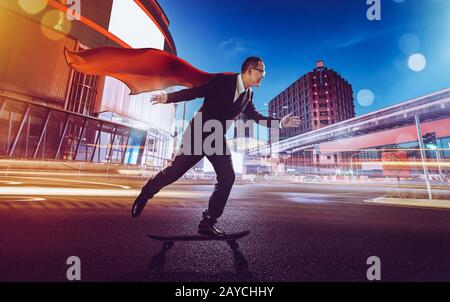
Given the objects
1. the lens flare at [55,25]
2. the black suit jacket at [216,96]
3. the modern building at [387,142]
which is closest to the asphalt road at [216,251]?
the black suit jacket at [216,96]

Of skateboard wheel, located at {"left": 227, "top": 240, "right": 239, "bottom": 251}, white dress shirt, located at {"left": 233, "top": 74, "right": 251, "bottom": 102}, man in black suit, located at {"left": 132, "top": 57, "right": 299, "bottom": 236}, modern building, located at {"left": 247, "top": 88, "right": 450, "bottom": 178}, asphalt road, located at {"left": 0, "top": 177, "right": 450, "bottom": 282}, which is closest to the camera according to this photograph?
asphalt road, located at {"left": 0, "top": 177, "right": 450, "bottom": 282}

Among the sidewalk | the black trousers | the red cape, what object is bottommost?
the sidewalk

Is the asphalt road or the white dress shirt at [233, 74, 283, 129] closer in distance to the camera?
the asphalt road

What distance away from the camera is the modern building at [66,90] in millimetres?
19516

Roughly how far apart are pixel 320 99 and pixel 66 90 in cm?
6246

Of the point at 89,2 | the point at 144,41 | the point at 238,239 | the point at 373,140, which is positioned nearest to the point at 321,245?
the point at 238,239

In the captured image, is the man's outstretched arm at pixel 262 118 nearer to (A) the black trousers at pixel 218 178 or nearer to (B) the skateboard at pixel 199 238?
(A) the black trousers at pixel 218 178

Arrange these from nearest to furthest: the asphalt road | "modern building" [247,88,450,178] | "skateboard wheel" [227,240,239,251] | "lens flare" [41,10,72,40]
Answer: the asphalt road → "skateboard wheel" [227,240,239,251] → "modern building" [247,88,450,178] → "lens flare" [41,10,72,40]

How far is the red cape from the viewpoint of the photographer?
4.14 m

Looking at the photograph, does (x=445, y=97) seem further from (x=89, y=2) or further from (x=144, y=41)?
(x=89, y=2)

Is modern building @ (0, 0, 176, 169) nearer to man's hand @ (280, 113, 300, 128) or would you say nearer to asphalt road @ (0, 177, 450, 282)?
asphalt road @ (0, 177, 450, 282)

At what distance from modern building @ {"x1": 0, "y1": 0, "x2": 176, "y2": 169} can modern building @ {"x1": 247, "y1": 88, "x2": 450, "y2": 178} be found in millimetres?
19984

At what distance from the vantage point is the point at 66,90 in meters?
22.6

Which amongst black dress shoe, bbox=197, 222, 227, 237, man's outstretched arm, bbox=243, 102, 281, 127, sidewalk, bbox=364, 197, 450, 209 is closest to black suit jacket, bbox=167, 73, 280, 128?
man's outstretched arm, bbox=243, 102, 281, 127
